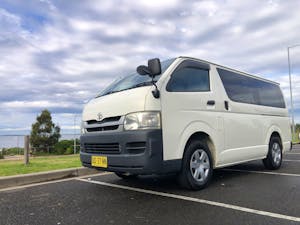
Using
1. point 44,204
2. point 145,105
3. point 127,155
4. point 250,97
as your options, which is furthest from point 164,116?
point 250,97

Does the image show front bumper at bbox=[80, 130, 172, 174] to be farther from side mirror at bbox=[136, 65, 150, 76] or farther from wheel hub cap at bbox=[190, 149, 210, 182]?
side mirror at bbox=[136, 65, 150, 76]

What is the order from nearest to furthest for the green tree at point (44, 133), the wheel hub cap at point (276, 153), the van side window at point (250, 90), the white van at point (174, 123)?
1. the white van at point (174, 123)
2. the van side window at point (250, 90)
3. the wheel hub cap at point (276, 153)
4. the green tree at point (44, 133)

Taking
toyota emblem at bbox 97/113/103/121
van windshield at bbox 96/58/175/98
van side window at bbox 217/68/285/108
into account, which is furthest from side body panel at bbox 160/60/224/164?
→ toyota emblem at bbox 97/113/103/121

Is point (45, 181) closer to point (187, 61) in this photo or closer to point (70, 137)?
point (187, 61)

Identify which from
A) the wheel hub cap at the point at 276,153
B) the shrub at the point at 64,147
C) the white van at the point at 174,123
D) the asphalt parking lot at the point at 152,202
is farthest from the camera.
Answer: the shrub at the point at 64,147

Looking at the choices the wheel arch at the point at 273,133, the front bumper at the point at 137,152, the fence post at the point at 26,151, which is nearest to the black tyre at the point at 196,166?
the front bumper at the point at 137,152

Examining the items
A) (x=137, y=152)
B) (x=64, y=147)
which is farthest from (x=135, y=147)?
(x=64, y=147)

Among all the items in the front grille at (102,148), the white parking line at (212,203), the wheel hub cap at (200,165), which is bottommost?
the white parking line at (212,203)

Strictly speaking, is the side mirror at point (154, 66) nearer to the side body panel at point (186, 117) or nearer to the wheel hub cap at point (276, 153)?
the side body panel at point (186, 117)

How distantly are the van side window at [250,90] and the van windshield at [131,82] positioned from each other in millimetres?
1274

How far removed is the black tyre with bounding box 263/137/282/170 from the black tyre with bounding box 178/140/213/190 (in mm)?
2489

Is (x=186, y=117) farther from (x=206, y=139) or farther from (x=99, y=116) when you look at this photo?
(x=99, y=116)

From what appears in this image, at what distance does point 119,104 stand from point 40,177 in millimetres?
2729

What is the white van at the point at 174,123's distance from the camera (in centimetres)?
425
